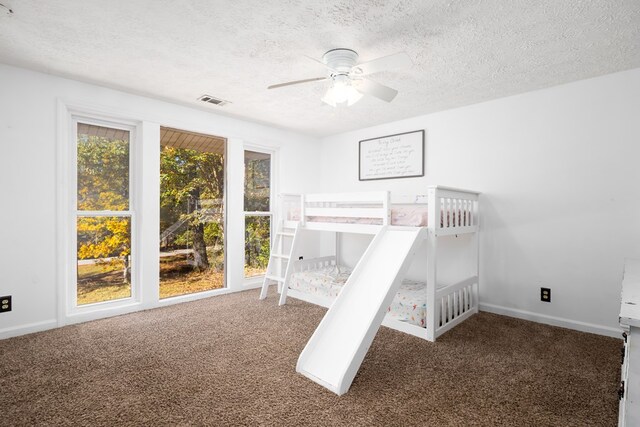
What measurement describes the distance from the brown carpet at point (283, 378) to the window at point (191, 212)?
33.5 inches

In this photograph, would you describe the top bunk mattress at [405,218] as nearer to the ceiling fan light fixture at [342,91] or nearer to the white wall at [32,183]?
the ceiling fan light fixture at [342,91]

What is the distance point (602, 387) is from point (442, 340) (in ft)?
3.10

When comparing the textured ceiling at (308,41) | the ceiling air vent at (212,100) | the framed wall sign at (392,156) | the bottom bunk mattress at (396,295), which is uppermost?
the ceiling air vent at (212,100)

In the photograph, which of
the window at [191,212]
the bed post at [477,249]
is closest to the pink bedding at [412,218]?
the bed post at [477,249]

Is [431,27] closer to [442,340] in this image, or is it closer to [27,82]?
[442,340]

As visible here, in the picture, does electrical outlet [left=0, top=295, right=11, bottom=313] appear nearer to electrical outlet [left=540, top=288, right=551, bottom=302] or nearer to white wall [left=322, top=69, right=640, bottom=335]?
white wall [left=322, top=69, right=640, bottom=335]

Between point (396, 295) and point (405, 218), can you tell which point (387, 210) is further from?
point (396, 295)

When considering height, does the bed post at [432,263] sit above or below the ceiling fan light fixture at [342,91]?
below

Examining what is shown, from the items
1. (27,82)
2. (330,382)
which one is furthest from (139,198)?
(330,382)

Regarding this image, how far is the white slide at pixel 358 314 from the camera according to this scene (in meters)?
1.91

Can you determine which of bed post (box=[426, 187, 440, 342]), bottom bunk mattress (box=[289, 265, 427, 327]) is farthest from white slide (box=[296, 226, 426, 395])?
bottom bunk mattress (box=[289, 265, 427, 327])

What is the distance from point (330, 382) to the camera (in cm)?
186

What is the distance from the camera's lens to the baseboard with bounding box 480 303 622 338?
8.68 ft

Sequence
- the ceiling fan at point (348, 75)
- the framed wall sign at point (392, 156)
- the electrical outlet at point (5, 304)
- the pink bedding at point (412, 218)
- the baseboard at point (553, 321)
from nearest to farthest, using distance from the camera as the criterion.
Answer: the ceiling fan at point (348, 75) → the electrical outlet at point (5, 304) → the baseboard at point (553, 321) → the pink bedding at point (412, 218) → the framed wall sign at point (392, 156)
